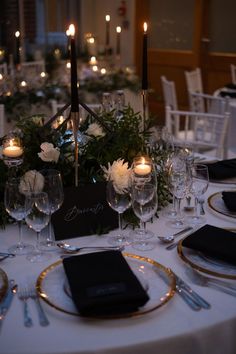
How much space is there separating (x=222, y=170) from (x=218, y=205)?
33cm

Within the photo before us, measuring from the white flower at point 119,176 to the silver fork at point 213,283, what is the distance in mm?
339

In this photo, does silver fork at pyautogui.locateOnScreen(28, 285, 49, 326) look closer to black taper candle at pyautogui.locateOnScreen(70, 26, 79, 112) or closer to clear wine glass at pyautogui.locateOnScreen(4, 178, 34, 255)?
clear wine glass at pyautogui.locateOnScreen(4, 178, 34, 255)

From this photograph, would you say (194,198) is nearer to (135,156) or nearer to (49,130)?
(135,156)

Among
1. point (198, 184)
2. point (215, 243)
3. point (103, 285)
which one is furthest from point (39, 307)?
point (198, 184)

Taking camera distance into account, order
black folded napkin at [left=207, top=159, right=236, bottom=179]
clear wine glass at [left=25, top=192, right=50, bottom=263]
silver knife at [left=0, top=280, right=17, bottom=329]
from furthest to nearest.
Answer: black folded napkin at [left=207, top=159, right=236, bottom=179] < clear wine glass at [left=25, top=192, right=50, bottom=263] < silver knife at [left=0, top=280, right=17, bottom=329]

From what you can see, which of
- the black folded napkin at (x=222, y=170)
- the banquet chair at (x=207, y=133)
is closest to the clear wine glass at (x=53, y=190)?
the black folded napkin at (x=222, y=170)

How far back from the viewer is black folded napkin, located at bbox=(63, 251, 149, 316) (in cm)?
110

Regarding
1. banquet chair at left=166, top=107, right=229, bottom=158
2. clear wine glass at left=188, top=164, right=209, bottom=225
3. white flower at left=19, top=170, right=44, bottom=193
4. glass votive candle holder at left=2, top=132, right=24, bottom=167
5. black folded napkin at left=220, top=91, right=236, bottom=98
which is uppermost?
glass votive candle holder at left=2, top=132, right=24, bottom=167

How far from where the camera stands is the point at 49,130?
1737 mm

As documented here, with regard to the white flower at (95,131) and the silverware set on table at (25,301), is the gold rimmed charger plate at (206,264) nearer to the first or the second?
the silverware set on table at (25,301)

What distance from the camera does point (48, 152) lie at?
1578mm

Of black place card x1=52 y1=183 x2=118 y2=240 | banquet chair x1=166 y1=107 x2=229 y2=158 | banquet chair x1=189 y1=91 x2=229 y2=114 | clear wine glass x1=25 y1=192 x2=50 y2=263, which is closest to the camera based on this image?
clear wine glass x1=25 y1=192 x2=50 y2=263

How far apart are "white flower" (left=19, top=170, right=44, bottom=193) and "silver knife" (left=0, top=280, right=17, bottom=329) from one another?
30cm

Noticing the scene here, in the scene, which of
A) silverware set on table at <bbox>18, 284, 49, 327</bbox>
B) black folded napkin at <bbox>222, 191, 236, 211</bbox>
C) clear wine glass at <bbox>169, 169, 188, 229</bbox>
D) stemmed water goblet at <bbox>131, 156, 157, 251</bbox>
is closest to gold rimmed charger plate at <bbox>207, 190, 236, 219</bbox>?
black folded napkin at <bbox>222, 191, 236, 211</bbox>
